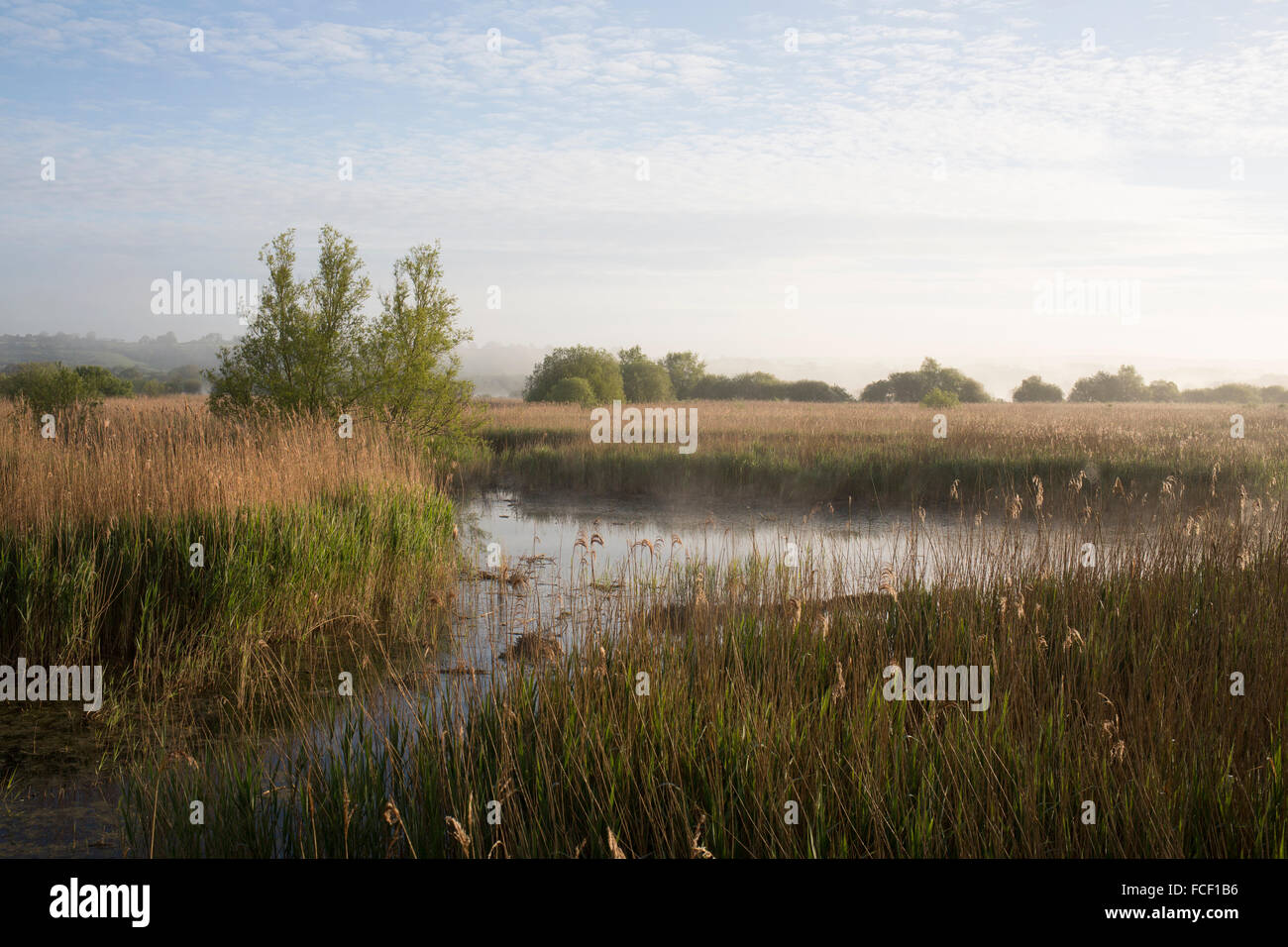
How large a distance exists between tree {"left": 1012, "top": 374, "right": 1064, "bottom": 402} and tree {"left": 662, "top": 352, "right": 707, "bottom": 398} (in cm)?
2689

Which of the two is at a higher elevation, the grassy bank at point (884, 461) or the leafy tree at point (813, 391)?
the leafy tree at point (813, 391)

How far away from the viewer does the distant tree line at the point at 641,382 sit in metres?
42.7

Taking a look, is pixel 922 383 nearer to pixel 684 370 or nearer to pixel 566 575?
pixel 684 370

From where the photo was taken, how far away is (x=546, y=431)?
66.3ft

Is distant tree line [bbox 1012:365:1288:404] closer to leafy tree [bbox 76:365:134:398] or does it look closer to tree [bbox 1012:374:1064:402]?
tree [bbox 1012:374:1064:402]

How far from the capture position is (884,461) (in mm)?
14984

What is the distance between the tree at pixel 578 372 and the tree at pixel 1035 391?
36.0 m

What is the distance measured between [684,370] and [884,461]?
197 feet

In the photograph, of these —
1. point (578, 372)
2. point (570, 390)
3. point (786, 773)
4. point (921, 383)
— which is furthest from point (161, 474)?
point (921, 383)

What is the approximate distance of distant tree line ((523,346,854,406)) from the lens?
42.7 metres

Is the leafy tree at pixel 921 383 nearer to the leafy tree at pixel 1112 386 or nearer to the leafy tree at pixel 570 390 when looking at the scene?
the leafy tree at pixel 1112 386

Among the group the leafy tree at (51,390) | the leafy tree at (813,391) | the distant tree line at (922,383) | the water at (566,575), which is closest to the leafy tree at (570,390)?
the leafy tree at (51,390)

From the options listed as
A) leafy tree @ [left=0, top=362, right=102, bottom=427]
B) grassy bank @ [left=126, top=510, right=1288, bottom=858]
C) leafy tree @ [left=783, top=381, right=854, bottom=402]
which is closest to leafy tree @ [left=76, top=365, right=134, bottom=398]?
leafy tree @ [left=0, top=362, right=102, bottom=427]
